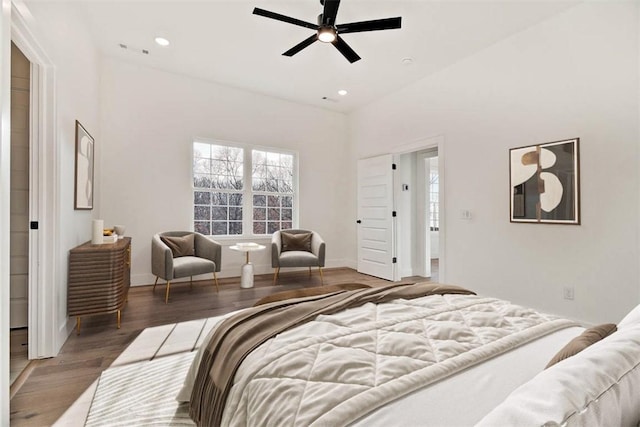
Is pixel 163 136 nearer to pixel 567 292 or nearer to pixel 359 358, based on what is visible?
pixel 359 358

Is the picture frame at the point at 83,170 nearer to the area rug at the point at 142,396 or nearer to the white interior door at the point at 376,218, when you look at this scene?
the area rug at the point at 142,396

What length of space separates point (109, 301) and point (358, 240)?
153 inches

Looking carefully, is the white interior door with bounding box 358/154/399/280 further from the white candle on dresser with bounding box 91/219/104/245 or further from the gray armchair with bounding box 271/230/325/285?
the white candle on dresser with bounding box 91/219/104/245

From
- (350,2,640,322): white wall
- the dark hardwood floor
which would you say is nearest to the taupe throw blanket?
the dark hardwood floor

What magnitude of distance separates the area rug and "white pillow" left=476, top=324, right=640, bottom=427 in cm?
156

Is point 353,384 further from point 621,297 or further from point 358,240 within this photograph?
point 358,240

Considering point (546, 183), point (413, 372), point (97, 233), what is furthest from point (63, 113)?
point (546, 183)

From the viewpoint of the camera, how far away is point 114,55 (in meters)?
4.02

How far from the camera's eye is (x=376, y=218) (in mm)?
5184

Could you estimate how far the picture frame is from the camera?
2.82m

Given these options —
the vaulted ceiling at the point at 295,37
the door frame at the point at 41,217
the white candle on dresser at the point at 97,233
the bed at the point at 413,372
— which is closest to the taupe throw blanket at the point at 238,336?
the bed at the point at 413,372

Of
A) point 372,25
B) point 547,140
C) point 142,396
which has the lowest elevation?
point 142,396

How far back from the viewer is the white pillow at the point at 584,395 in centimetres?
47

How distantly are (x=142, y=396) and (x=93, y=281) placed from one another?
1.29 m
